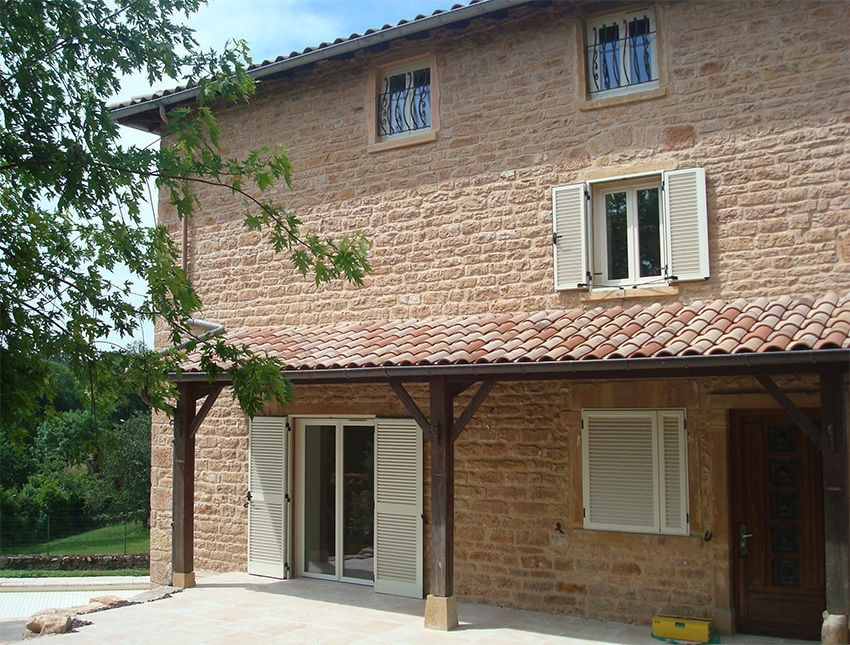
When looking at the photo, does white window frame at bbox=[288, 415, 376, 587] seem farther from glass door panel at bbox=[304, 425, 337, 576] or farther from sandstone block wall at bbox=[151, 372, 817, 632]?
sandstone block wall at bbox=[151, 372, 817, 632]

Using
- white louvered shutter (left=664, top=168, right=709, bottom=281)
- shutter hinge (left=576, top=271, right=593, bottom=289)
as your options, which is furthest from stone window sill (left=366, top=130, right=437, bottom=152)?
white louvered shutter (left=664, top=168, right=709, bottom=281)

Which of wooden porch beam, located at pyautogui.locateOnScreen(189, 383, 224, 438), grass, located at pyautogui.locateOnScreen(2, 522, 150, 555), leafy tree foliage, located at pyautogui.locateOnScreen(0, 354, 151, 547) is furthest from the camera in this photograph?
leafy tree foliage, located at pyautogui.locateOnScreen(0, 354, 151, 547)

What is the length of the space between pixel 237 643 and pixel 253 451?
3.43 meters

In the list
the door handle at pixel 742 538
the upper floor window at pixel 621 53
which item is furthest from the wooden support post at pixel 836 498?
the upper floor window at pixel 621 53

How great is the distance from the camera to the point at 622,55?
8.54m

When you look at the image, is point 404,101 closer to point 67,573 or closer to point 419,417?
point 419,417

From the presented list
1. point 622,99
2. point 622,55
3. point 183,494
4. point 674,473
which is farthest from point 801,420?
point 183,494

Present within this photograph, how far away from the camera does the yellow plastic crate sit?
7.05 metres

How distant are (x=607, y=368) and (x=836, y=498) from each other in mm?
1864

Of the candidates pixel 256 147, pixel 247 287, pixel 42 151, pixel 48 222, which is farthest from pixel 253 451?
pixel 42 151

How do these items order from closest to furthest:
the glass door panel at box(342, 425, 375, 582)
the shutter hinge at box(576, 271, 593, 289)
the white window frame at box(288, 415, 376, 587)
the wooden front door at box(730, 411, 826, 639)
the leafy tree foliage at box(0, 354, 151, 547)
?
the wooden front door at box(730, 411, 826, 639) → the shutter hinge at box(576, 271, 593, 289) → the glass door panel at box(342, 425, 375, 582) → the white window frame at box(288, 415, 376, 587) → the leafy tree foliage at box(0, 354, 151, 547)

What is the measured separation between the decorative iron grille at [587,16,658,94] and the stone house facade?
24 millimetres

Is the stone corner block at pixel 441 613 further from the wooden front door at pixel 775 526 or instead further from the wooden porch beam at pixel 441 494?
the wooden front door at pixel 775 526

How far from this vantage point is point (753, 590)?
7512mm
